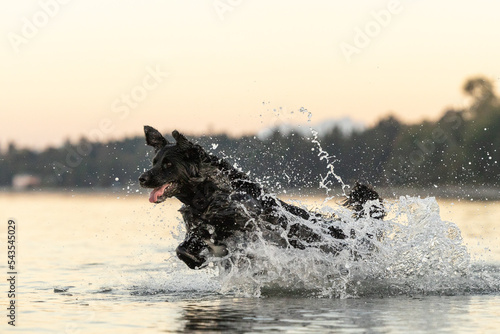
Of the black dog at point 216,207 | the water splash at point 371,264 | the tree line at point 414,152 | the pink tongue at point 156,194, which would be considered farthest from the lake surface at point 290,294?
the tree line at point 414,152

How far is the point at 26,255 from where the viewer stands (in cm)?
2186

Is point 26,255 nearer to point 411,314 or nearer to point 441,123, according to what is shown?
point 411,314

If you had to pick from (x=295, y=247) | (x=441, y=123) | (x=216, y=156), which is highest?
(x=441, y=123)

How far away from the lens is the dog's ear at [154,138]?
539 inches

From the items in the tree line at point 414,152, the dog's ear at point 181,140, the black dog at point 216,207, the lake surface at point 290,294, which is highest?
the tree line at point 414,152

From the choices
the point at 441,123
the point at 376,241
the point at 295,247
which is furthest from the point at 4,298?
the point at 441,123

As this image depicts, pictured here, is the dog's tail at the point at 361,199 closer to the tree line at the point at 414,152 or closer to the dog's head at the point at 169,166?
the dog's head at the point at 169,166

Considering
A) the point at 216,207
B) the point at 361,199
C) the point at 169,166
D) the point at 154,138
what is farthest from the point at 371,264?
the point at 154,138

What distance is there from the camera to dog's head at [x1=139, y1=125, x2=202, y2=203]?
13266 millimetres

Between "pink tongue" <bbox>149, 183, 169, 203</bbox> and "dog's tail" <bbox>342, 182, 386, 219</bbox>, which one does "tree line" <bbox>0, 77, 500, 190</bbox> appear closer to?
"dog's tail" <bbox>342, 182, 386, 219</bbox>

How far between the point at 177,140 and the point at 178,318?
2692mm

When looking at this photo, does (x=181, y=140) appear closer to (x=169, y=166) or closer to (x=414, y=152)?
(x=169, y=166)

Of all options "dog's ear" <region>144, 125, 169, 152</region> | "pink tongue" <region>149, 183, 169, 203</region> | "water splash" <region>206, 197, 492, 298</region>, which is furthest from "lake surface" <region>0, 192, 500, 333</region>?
"dog's ear" <region>144, 125, 169, 152</region>

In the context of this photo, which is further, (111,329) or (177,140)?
(177,140)
